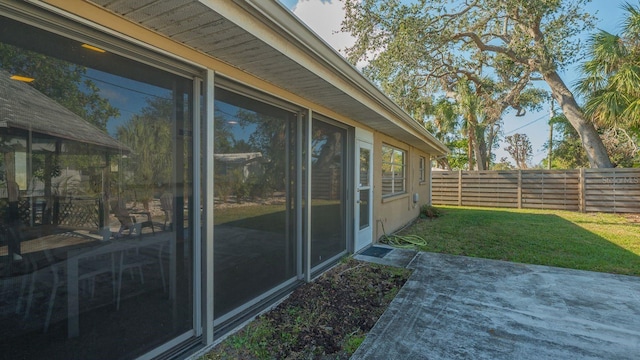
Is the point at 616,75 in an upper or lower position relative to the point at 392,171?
upper

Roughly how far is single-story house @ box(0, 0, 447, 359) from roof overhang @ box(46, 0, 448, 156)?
15mm

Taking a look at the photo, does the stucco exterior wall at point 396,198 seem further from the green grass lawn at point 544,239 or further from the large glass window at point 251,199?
the large glass window at point 251,199

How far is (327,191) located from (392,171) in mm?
3422

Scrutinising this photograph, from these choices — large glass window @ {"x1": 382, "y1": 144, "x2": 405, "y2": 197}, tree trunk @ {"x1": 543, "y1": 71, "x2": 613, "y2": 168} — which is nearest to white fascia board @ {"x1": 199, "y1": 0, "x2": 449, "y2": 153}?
large glass window @ {"x1": 382, "y1": 144, "x2": 405, "y2": 197}

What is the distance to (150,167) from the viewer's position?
2.06 m

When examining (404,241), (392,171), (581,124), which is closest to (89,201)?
(404,241)

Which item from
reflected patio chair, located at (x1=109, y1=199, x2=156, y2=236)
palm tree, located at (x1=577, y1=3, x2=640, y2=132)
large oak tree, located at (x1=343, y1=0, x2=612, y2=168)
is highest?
large oak tree, located at (x1=343, y1=0, x2=612, y2=168)

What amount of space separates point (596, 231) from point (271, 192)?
8375 millimetres

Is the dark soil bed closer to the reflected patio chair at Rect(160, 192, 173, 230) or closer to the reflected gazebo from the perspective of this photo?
the reflected patio chair at Rect(160, 192, 173, 230)

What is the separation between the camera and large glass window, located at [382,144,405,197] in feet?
22.4

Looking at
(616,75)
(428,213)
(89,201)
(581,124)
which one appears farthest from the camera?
(581,124)

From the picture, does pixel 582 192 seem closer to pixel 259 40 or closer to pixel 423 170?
pixel 423 170

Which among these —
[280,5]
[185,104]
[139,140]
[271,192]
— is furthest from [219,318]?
[280,5]

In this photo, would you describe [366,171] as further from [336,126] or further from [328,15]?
[328,15]
